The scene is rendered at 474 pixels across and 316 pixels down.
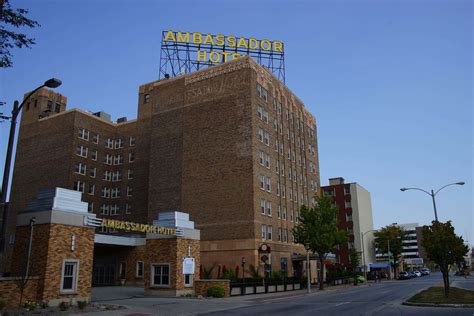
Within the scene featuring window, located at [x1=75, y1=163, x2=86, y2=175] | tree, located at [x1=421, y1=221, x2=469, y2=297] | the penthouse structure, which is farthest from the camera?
window, located at [x1=75, y1=163, x2=86, y2=175]

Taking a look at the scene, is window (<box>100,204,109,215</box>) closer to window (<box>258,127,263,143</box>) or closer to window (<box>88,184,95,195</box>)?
window (<box>88,184,95,195</box>)

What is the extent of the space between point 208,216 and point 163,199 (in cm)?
851

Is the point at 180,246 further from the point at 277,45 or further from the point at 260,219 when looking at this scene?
the point at 277,45

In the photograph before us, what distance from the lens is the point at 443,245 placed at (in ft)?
97.0

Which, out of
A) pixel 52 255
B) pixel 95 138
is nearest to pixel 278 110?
pixel 95 138

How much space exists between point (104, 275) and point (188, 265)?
28.0m

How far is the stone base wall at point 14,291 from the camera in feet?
66.4

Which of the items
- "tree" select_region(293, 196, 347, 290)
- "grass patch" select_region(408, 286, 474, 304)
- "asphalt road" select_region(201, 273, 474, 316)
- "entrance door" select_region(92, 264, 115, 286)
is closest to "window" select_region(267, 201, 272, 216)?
"tree" select_region(293, 196, 347, 290)

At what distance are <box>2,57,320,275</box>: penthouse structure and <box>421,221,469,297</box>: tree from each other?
72.8 feet

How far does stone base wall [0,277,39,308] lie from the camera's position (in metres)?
20.2

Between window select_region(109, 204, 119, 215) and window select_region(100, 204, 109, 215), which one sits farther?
window select_region(109, 204, 119, 215)

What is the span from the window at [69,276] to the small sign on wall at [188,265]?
34.0ft

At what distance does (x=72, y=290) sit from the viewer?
78.0 feet

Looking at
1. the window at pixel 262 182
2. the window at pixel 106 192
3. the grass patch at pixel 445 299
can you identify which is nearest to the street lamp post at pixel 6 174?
the grass patch at pixel 445 299
